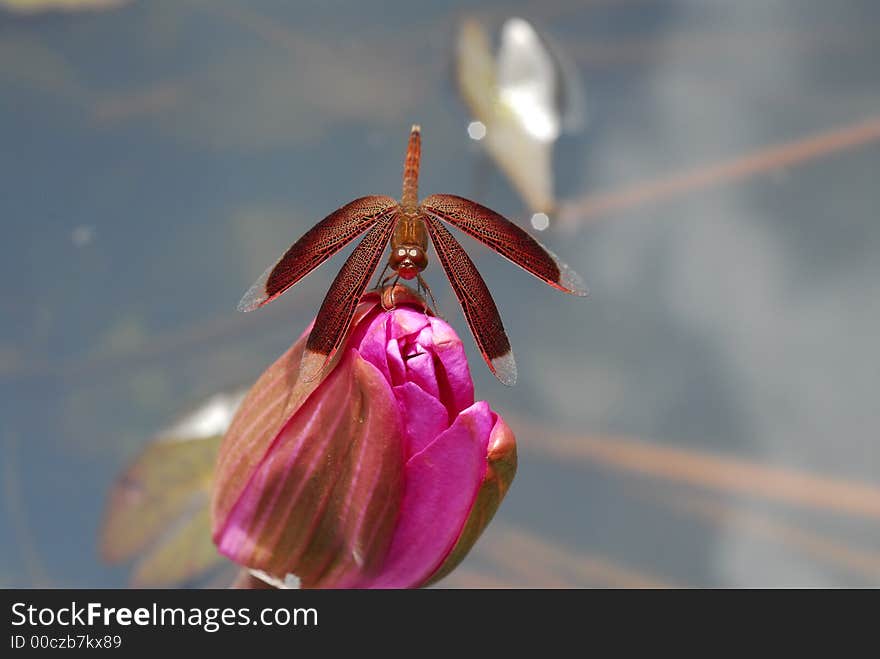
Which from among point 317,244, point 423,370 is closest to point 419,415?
point 423,370

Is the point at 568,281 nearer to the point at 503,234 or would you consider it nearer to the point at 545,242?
the point at 503,234

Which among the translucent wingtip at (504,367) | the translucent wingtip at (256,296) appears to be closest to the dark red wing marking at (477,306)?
the translucent wingtip at (504,367)

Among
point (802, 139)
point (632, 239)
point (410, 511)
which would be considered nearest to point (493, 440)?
point (410, 511)

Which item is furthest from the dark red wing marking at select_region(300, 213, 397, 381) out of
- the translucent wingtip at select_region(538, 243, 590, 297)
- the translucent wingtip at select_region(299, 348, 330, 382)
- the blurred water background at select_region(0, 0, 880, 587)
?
the blurred water background at select_region(0, 0, 880, 587)

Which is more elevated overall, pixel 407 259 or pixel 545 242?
pixel 545 242

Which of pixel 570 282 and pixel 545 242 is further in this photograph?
pixel 545 242

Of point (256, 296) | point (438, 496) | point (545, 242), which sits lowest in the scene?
point (438, 496)

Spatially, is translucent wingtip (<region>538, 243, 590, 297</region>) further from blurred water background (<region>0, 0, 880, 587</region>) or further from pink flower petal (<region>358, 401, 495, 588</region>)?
blurred water background (<region>0, 0, 880, 587</region>)
